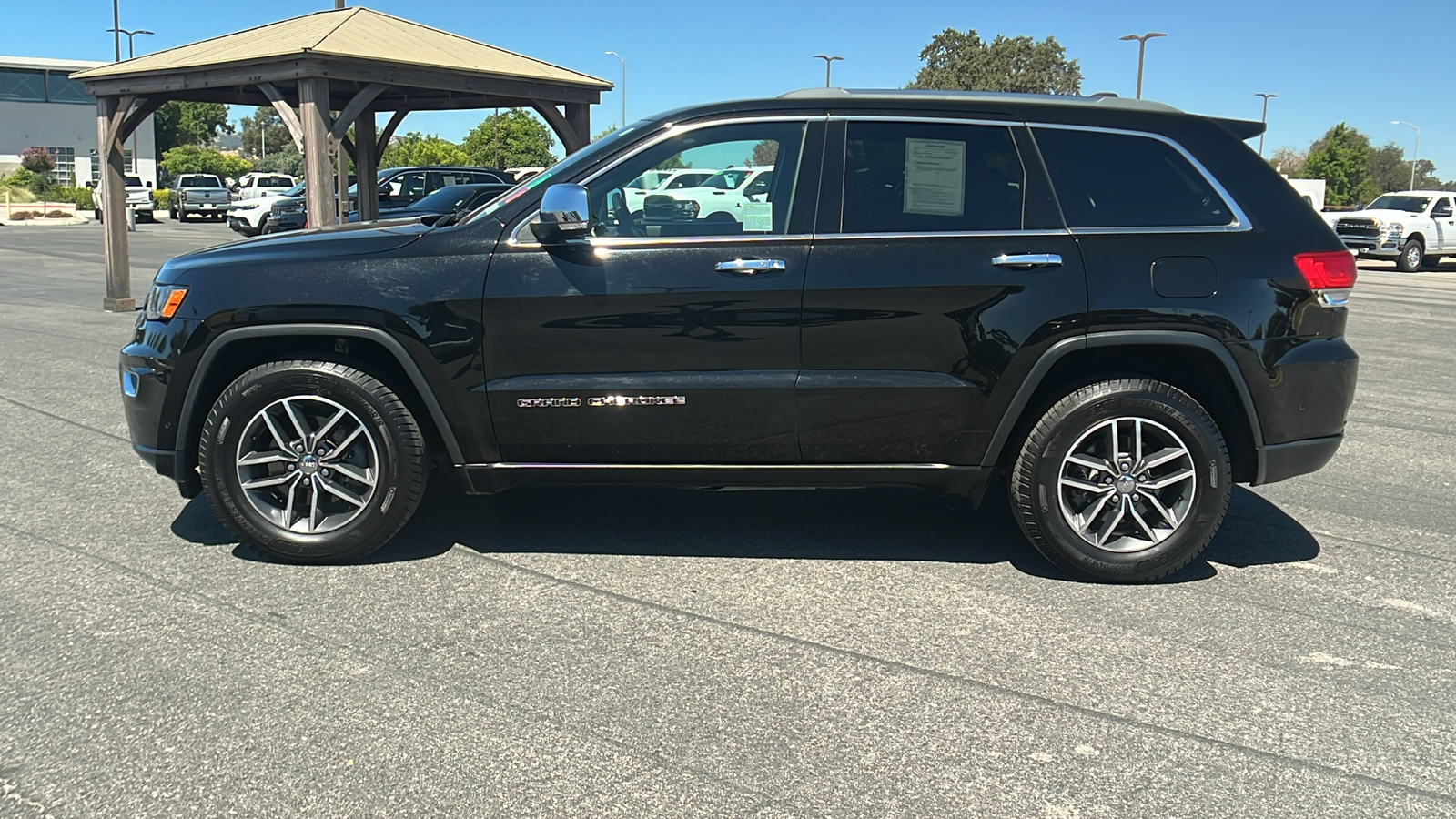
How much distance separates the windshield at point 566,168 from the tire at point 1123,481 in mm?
1983

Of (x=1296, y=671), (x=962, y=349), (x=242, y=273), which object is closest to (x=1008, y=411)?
(x=962, y=349)

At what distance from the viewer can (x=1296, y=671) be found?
371 cm

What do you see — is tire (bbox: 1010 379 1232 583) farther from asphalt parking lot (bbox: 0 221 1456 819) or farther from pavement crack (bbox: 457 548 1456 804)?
pavement crack (bbox: 457 548 1456 804)

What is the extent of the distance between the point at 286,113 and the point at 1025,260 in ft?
33.9

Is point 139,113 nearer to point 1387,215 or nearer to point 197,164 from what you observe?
point 1387,215

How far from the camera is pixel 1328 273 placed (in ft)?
14.6

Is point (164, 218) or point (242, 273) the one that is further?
point (164, 218)

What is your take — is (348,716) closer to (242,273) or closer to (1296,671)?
(242,273)

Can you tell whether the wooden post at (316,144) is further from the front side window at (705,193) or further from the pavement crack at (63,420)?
the front side window at (705,193)

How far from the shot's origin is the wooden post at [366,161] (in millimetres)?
17281

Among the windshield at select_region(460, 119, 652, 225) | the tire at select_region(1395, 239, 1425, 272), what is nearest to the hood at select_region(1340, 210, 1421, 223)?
A: the tire at select_region(1395, 239, 1425, 272)

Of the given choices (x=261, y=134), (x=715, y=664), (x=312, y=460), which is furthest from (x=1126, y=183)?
(x=261, y=134)

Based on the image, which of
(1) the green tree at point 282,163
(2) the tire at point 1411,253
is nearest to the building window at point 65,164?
(1) the green tree at point 282,163

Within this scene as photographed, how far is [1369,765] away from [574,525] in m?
3.22
